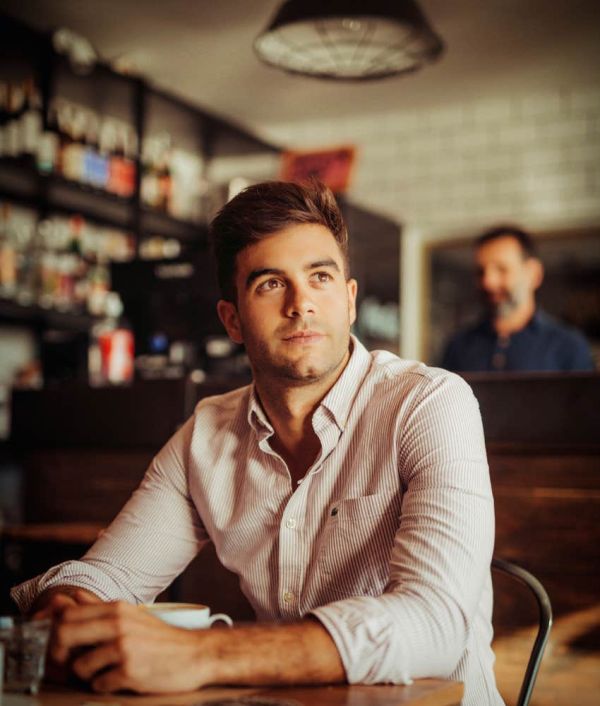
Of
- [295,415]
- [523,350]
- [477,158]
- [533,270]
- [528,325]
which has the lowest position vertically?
[295,415]

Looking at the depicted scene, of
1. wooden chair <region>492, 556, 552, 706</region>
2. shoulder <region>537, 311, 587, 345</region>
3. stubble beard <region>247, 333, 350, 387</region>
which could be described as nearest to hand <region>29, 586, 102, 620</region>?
stubble beard <region>247, 333, 350, 387</region>

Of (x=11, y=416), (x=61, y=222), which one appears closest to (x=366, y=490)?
(x=11, y=416)

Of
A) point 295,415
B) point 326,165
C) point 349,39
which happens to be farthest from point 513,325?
point 295,415

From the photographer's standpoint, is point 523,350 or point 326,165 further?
point 326,165

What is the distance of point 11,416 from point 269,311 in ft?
7.78

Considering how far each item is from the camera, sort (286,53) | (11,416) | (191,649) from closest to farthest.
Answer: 1. (191,649)
2. (11,416)
3. (286,53)

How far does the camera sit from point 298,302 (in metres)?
1.57

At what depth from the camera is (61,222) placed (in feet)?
16.3

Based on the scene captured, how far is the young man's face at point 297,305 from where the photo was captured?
1.57m

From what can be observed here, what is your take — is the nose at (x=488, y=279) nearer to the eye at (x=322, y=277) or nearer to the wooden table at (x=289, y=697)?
the eye at (x=322, y=277)

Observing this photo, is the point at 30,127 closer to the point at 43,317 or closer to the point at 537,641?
the point at 43,317

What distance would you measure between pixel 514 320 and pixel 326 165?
71.8 inches

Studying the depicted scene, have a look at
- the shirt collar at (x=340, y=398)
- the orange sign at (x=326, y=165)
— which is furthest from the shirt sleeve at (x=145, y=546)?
the orange sign at (x=326, y=165)

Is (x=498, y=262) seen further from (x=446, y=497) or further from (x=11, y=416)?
(x=446, y=497)
